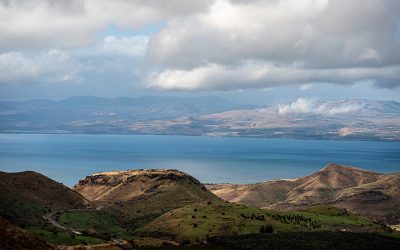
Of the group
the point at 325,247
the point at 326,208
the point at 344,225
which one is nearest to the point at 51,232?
the point at 325,247

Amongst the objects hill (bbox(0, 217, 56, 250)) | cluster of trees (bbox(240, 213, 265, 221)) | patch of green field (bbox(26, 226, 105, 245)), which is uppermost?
hill (bbox(0, 217, 56, 250))

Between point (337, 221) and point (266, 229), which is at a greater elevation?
point (266, 229)

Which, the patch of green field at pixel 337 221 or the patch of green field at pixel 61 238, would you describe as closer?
the patch of green field at pixel 61 238

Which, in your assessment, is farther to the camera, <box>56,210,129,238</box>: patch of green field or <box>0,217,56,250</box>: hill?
<box>56,210,129,238</box>: patch of green field

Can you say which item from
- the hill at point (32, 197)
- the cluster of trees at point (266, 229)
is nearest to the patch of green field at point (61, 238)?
the hill at point (32, 197)

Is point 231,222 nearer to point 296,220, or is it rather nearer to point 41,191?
point 296,220

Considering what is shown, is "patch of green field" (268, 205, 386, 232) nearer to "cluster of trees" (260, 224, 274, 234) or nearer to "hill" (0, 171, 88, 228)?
"cluster of trees" (260, 224, 274, 234)

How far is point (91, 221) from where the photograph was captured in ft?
484

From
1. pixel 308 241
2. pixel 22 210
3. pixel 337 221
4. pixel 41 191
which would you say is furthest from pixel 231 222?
pixel 41 191

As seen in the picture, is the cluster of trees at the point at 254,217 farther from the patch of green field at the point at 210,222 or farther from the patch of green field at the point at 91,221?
A: the patch of green field at the point at 91,221

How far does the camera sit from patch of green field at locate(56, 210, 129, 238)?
137375 mm

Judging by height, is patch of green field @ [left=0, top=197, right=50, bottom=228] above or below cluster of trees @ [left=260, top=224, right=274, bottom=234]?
above

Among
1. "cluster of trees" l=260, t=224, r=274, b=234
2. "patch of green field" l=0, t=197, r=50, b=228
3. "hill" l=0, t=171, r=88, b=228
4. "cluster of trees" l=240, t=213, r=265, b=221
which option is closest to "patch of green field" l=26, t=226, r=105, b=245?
"patch of green field" l=0, t=197, r=50, b=228

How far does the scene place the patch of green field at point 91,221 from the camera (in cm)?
13738
